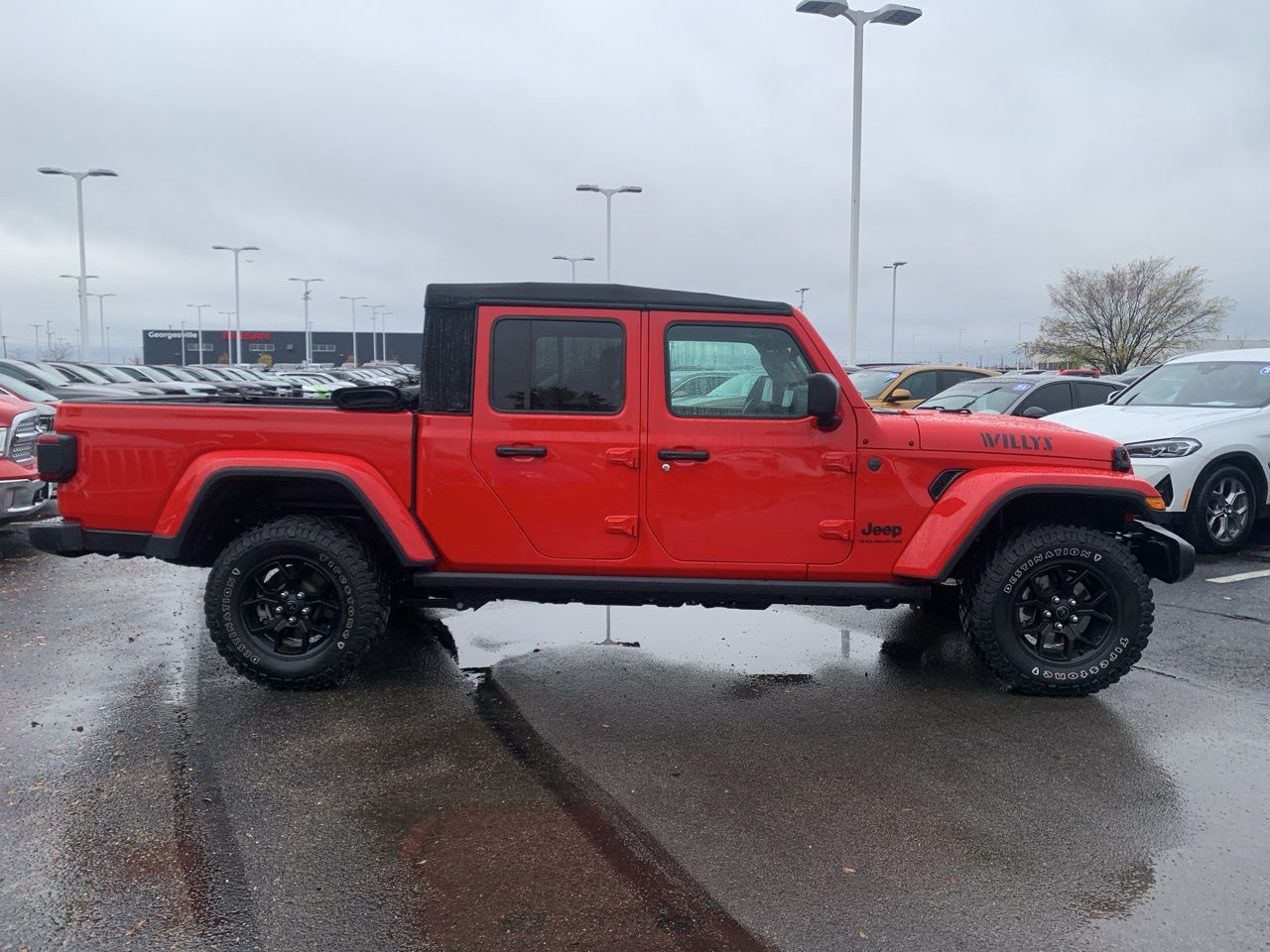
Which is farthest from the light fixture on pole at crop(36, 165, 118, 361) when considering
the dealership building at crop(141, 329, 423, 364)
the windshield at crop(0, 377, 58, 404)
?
the dealership building at crop(141, 329, 423, 364)

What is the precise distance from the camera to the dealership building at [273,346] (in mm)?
90000

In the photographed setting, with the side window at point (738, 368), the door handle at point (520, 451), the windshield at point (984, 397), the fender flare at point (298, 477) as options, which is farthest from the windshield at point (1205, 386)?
the fender flare at point (298, 477)

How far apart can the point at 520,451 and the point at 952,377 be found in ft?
40.1

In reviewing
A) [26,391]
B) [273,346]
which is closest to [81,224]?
[26,391]

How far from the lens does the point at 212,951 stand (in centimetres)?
265

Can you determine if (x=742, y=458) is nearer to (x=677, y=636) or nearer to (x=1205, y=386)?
(x=677, y=636)

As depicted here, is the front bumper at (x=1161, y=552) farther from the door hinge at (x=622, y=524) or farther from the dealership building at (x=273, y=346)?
the dealership building at (x=273, y=346)

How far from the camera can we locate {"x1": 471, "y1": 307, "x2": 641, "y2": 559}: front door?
Result: 4578 mm

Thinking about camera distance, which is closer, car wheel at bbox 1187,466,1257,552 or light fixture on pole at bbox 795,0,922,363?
car wheel at bbox 1187,466,1257,552

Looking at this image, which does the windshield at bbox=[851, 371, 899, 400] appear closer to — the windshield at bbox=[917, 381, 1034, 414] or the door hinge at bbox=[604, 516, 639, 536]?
the windshield at bbox=[917, 381, 1034, 414]

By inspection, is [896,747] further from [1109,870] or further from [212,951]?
[212,951]

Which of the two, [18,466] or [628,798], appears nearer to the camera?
[628,798]

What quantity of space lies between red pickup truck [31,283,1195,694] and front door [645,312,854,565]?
0.4 inches

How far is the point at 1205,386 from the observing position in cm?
908
